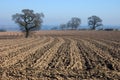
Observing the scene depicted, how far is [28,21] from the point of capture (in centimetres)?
7675

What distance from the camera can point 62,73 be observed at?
1566 cm

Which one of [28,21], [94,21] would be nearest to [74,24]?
[94,21]

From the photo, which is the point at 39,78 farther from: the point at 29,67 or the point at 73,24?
the point at 73,24

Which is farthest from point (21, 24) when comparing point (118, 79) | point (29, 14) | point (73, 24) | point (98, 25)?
point (73, 24)

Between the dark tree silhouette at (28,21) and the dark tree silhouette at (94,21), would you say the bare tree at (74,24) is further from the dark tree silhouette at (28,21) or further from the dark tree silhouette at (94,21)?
the dark tree silhouette at (28,21)

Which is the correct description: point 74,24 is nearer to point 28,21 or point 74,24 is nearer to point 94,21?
point 94,21

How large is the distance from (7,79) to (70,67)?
478 centimetres

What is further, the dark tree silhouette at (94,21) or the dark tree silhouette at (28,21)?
the dark tree silhouette at (94,21)

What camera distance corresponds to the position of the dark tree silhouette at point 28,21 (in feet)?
249

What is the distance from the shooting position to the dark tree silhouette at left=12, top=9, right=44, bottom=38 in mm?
75950

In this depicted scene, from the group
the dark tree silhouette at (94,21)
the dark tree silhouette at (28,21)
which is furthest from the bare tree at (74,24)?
the dark tree silhouette at (28,21)

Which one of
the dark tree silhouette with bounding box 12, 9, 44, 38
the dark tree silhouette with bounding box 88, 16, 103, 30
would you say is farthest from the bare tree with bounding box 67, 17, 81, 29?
the dark tree silhouette with bounding box 12, 9, 44, 38

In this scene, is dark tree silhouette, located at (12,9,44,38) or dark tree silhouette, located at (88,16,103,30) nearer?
dark tree silhouette, located at (12,9,44,38)

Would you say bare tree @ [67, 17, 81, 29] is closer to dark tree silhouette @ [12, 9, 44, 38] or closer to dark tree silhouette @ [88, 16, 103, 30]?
dark tree silhouette @ [88, 16, 103, 30]
